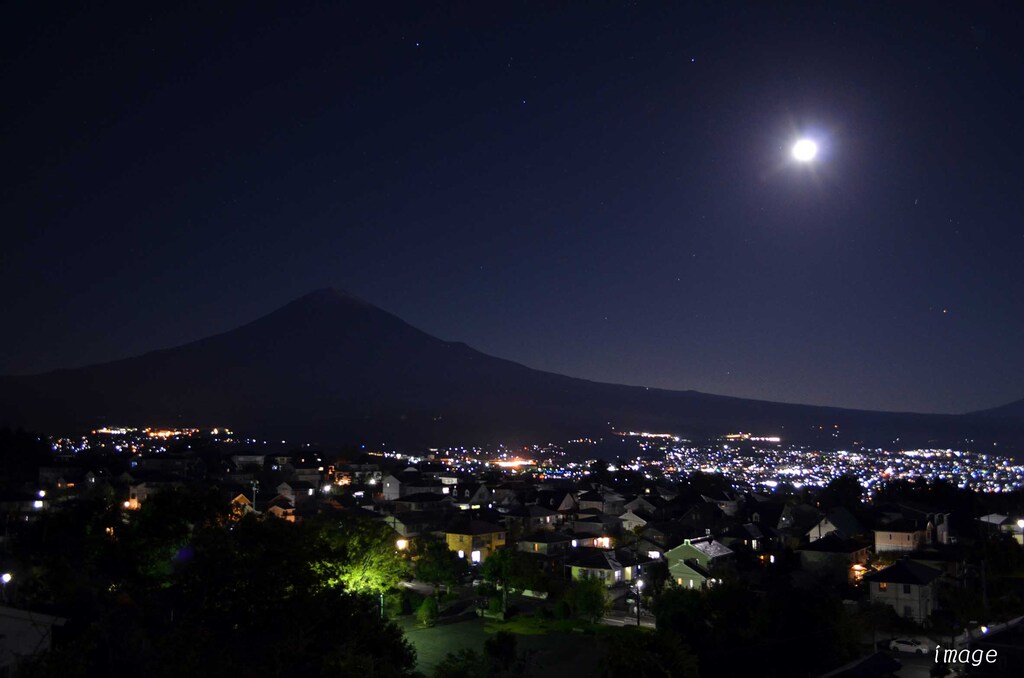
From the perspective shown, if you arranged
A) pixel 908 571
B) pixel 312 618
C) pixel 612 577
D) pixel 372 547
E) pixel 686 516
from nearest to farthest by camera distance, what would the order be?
pixel 312 618, pixel 372 547, pixel 908 571, pixel 612 577, pixel 686 516

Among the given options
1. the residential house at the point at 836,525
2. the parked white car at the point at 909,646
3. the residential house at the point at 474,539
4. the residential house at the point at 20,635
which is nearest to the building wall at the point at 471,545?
the residential house at the point at 474,539

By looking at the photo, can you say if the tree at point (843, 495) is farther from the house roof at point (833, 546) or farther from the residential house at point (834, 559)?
the residential house at point (834, 559)

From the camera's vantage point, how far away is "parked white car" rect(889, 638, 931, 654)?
1247cm

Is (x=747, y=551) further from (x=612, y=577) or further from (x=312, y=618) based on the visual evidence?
(x=312, y=618)

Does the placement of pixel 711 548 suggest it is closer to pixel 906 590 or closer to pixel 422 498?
pixel 906 590

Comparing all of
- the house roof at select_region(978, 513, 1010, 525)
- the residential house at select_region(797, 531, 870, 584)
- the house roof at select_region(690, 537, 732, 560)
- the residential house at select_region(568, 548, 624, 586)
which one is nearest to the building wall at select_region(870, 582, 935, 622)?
the residential house at select_region(797, 531, 870, 584)

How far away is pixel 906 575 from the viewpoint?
Answer: 46.7ft

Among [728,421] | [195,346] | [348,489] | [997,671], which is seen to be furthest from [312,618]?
[728,421]

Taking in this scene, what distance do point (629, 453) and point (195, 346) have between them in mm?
62690

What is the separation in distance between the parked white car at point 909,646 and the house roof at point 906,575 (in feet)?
4.96

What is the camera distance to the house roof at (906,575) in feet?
46.3

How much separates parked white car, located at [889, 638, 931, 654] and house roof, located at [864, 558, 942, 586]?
1511 mm

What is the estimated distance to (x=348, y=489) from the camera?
106ft

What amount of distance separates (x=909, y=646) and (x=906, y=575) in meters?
1.96
